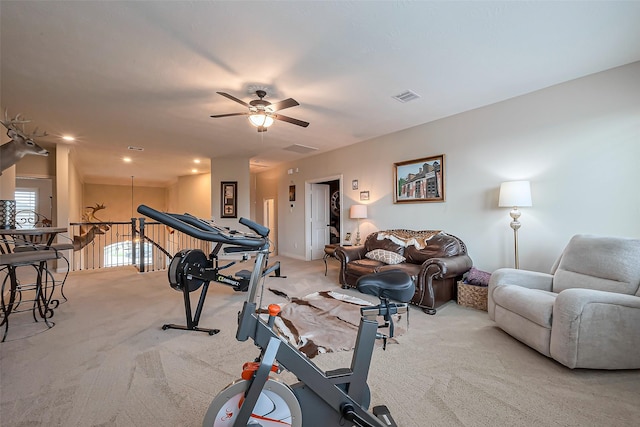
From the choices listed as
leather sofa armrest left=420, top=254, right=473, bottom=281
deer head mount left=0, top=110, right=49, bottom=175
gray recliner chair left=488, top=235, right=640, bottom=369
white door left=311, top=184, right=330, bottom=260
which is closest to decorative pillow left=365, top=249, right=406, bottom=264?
leather sofa armrest left=420, top=254, right=473, bottom=281

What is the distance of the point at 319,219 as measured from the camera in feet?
22.4

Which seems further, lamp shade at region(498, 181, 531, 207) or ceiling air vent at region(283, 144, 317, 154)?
ceiling air vent at region(283, 144, 317, 154)

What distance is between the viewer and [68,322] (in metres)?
2.69

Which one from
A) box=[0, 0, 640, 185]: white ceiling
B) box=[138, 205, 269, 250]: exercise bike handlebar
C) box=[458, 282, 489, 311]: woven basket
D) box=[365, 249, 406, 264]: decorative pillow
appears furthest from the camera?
box=[365, 249, 406, 264]: decorative pillow

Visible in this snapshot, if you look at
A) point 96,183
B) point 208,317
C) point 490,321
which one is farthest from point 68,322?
point 96,183

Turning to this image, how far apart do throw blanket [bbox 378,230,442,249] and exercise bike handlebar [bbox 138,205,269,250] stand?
10.1ft

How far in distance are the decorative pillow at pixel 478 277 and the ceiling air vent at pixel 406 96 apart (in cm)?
237

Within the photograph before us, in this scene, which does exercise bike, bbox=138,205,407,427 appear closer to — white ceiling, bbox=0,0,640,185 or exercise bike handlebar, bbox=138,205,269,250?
exercise bike handlebar, bbox=138,205,269,250

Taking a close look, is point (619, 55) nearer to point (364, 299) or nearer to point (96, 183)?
point (364, 299)

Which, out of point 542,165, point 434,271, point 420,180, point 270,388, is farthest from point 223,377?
point 542,165

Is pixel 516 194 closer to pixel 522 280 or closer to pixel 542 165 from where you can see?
pixel 542 165

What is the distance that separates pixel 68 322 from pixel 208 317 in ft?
4.59

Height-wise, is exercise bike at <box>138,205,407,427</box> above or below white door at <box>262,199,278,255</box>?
below

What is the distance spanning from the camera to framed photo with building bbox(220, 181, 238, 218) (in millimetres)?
6656
